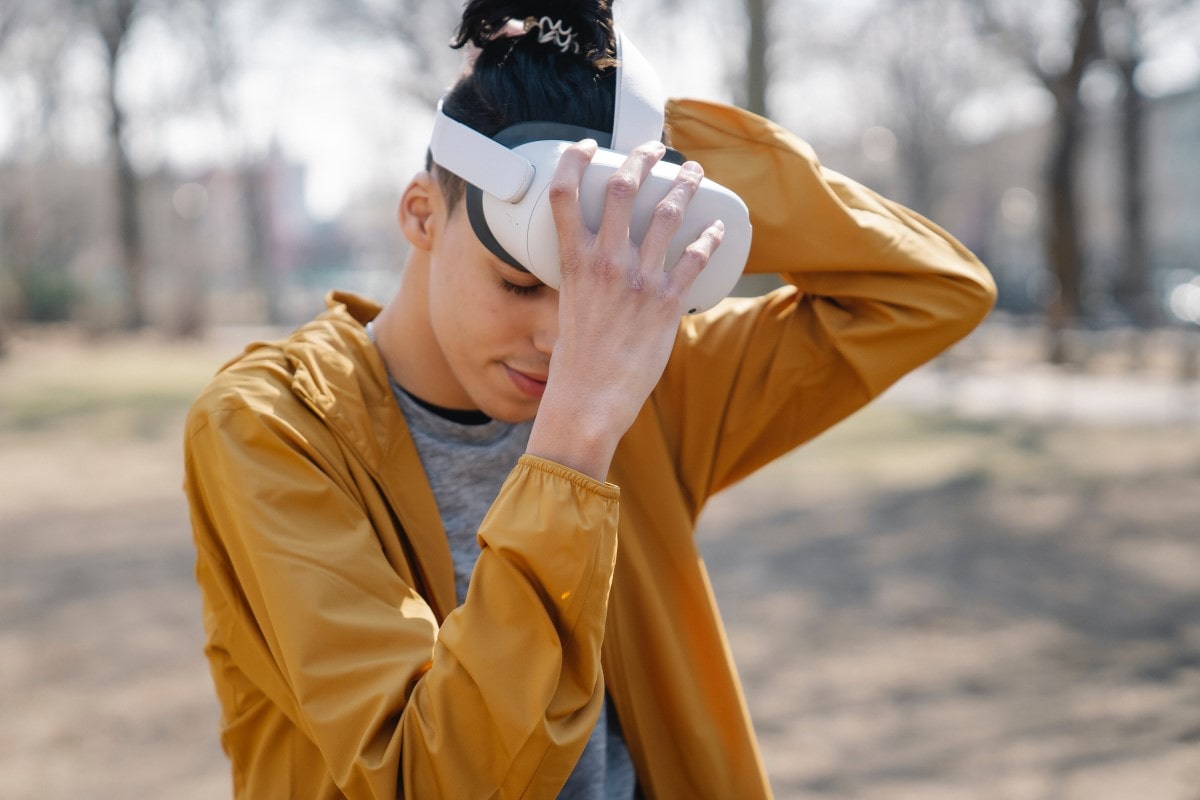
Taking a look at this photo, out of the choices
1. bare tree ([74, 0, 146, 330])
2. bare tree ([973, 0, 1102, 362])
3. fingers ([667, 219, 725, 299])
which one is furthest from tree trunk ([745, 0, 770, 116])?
bare tree ([74, 0, 146, 330])

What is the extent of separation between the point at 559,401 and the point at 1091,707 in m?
4.09

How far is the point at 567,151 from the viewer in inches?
57.8

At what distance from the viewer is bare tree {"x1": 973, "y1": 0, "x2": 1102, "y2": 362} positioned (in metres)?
16.8

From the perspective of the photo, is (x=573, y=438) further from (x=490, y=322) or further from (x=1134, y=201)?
(x=1134, y=201)

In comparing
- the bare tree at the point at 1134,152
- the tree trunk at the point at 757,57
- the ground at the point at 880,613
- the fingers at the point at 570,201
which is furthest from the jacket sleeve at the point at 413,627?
the bare tree at the point at 1134,152

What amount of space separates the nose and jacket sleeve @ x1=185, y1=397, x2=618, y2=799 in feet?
1.17

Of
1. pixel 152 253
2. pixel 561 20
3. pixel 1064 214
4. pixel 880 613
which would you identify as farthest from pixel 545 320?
pixel 152 253

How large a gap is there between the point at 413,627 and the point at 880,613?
16.4ft

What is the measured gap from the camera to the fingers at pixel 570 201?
1453mm

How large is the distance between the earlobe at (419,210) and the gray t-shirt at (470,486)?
0.26m

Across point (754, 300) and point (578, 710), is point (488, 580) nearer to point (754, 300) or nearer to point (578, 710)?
point (578, 710)

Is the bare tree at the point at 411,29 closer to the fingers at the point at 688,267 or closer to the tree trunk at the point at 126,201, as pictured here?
the tree trunk at the point at 126,201

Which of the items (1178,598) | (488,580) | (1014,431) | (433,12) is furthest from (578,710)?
(433,12)

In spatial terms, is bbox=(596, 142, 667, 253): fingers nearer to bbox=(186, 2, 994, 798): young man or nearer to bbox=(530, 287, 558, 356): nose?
bbox=(186, 2, 994, 798): young man
